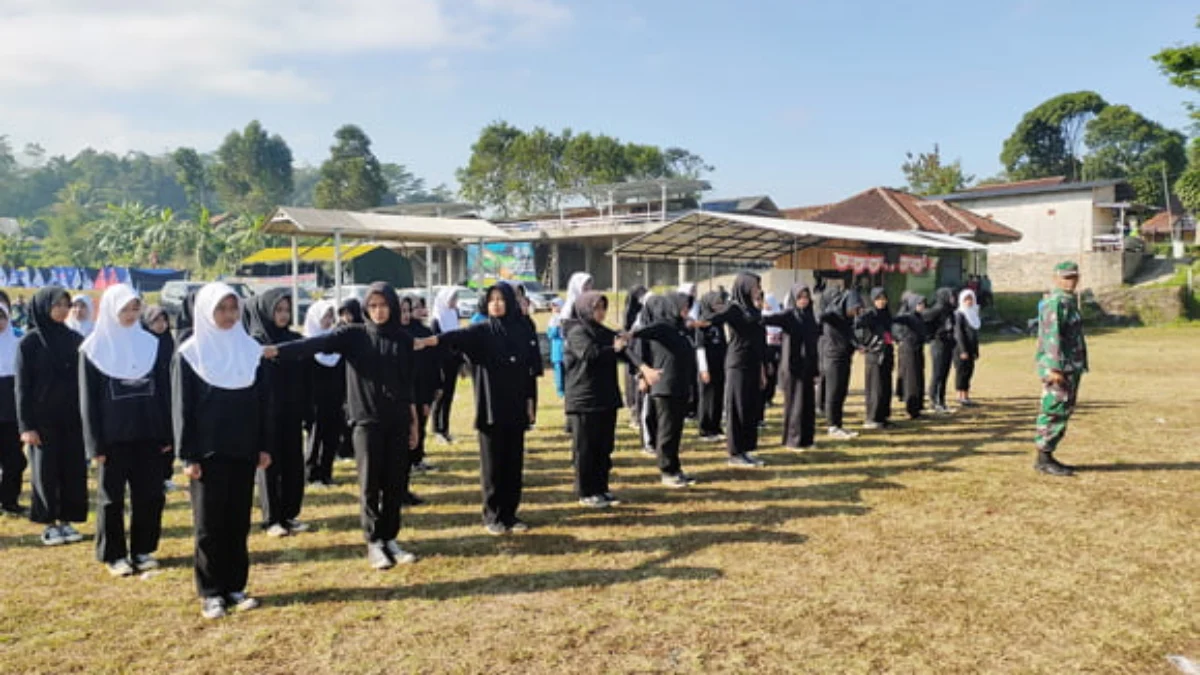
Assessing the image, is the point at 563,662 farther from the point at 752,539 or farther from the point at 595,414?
the point at 595,414

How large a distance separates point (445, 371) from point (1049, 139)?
54.3 meters

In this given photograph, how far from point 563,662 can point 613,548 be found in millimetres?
1480

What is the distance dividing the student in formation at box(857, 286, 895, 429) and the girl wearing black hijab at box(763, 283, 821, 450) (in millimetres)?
1141

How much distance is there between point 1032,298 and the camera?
26109mm

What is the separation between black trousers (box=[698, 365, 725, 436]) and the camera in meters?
8.21

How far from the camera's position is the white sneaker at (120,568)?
175 inches

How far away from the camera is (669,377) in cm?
621

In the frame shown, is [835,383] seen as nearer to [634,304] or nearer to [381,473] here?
[634,304]

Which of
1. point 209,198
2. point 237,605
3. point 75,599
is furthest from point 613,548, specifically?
point 209,198

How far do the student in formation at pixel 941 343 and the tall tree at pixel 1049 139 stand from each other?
47.1 metres

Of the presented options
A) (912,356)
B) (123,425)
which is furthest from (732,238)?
(123,425)

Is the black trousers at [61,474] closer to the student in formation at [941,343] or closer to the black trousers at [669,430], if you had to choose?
the black trousers at [669,430]

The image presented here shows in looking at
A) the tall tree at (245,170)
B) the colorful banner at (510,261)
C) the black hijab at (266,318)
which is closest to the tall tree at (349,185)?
the tall tree at (245,170)

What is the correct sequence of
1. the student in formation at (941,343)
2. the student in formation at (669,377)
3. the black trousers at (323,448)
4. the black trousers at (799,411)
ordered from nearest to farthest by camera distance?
1. the student in formation at (669,377)
2. the black trousers at (323,448)
3. the black trousers at (799,411)
4. the student in formation at (941,343)
